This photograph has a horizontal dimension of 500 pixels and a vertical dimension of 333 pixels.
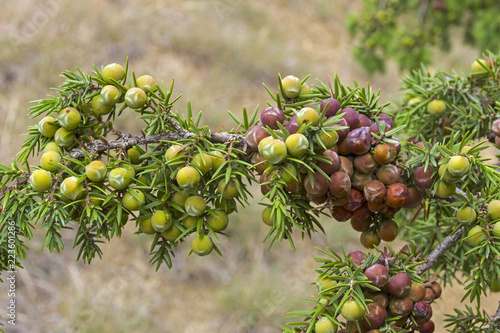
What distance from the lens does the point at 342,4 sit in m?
5.97

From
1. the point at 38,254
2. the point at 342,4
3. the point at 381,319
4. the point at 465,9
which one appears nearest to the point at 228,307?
the point at 38,254

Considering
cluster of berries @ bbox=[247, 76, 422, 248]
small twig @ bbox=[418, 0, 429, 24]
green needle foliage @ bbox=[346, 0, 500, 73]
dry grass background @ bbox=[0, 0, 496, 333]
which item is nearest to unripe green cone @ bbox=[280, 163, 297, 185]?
cluster of berries @ bbox=[247, 76, 422, 248]

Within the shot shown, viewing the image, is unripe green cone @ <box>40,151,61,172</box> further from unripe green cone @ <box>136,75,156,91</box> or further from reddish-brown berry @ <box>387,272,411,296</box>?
reddish-brown berry @ <box>387,272,411,296</box>

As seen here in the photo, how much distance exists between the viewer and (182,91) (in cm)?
376

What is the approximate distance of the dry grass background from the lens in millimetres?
2682

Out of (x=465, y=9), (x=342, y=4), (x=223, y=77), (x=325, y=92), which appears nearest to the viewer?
(x=325, y=92)

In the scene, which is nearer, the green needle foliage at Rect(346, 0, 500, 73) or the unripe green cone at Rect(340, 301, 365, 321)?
the unripe green cone at Rect(340, 301, 365, 321)

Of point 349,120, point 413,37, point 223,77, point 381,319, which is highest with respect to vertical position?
point 223,77

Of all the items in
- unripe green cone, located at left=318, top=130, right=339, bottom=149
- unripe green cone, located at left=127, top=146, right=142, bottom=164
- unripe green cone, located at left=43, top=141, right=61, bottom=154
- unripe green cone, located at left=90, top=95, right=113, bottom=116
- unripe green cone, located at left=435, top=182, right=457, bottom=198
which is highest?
unripe green cone, located at left=90, top=95, right=113, bottom=116

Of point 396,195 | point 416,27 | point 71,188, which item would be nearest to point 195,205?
point 71,188

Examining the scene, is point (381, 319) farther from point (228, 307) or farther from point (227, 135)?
point (228, 307)

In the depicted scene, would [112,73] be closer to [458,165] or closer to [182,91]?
[458,165]

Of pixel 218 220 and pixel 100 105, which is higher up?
pixel 100 105

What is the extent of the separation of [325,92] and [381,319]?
12.5 inches
